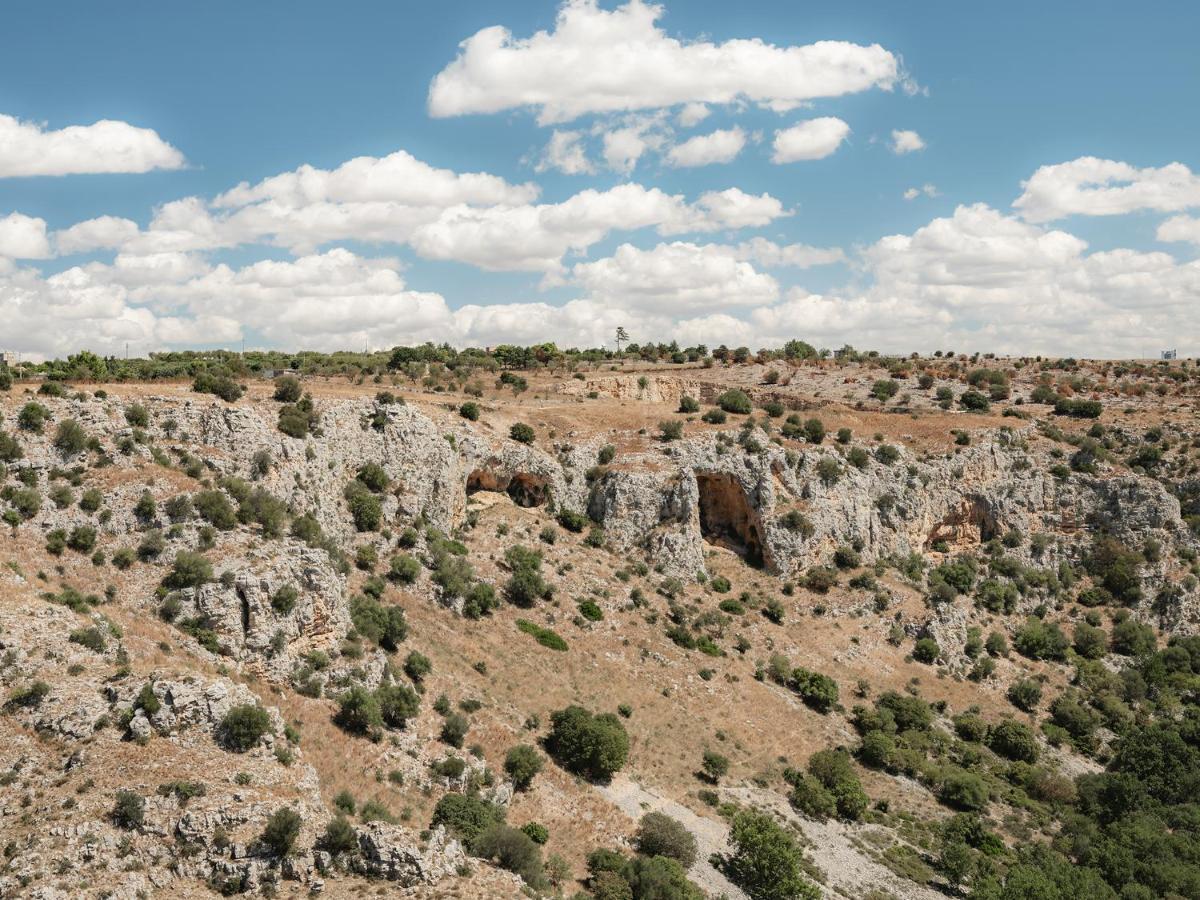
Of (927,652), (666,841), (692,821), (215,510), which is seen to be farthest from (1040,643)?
(215,510)

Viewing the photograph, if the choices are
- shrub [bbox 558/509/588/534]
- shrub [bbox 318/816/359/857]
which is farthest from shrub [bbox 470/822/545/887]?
shrub [bbox 558/509/588/534]

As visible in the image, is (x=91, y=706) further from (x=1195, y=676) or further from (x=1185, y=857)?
(x=1195, y=676)

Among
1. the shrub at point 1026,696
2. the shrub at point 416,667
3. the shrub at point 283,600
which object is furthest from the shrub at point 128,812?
the shrub at point 1026,696

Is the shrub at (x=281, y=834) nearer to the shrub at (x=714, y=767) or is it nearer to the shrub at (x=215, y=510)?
the shrub at (x=215, y=510)

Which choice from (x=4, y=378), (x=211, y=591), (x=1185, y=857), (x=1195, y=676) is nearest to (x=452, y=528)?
(x=211, y=591)

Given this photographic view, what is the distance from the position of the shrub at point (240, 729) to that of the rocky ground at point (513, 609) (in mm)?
76

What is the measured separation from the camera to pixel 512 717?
143 feet

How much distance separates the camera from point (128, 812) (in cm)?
2575

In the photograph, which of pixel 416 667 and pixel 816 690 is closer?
pixel 416 667

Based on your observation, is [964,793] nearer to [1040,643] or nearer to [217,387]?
[1040,643]

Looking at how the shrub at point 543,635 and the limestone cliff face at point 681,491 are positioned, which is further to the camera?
the shrub at point 543,635

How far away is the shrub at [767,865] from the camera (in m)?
37.3

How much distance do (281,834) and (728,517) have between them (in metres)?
49.8

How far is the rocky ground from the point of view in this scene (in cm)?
2812
